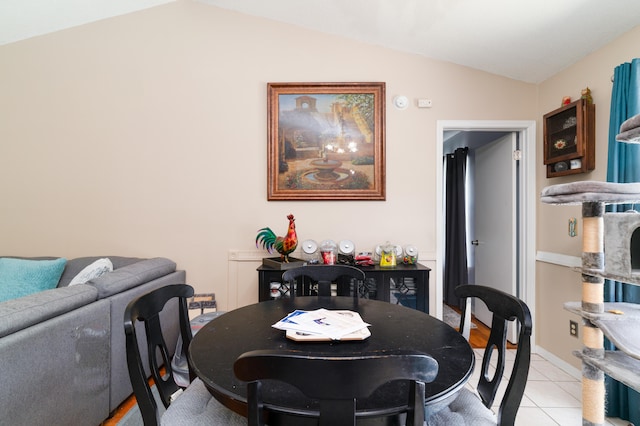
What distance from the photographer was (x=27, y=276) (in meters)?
2.13

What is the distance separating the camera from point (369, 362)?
1.96 ft

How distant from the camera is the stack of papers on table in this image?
1.05m

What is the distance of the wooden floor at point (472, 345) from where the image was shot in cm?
176

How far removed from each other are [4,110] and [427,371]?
3.97 metres

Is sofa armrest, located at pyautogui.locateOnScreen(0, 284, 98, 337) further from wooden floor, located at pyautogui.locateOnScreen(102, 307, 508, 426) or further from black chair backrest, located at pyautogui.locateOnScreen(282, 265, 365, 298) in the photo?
black chair backrest, located at pyautogui.locateOnScreen(282, 265, 365, 298)

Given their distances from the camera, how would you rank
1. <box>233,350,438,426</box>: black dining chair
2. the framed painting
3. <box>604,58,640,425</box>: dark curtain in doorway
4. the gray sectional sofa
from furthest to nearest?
the framed painting, <box>604,58,640,425</box>: dark curtain in doorway, the gray sectional sofa, <box>233,350,438,426</box>: black dining chair

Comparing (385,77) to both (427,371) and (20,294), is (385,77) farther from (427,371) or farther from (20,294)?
(20,294)

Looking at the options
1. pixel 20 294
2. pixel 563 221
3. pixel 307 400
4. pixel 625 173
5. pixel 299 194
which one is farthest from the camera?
pixel 299 194

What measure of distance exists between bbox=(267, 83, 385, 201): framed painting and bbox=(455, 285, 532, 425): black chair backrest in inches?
55.8

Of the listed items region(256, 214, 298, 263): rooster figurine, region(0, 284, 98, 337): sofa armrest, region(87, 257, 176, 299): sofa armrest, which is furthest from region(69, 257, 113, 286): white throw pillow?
region(256, 214, 298, 263): rooster figurine

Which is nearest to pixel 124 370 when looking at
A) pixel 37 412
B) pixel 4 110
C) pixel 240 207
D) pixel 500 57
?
pixel 37 412

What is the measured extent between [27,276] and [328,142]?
252cm

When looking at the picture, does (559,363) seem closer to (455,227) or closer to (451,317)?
(451,317)

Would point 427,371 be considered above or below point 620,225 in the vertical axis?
below
